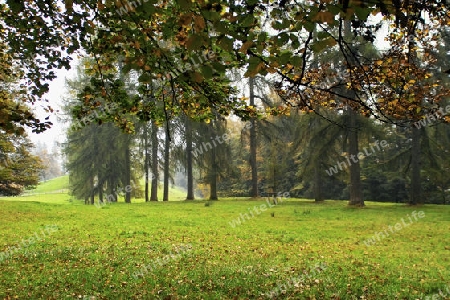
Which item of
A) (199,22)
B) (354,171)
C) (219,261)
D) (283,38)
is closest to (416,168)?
(354,171)

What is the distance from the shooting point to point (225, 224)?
13.1 meters

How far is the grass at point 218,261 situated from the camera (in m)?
5.49

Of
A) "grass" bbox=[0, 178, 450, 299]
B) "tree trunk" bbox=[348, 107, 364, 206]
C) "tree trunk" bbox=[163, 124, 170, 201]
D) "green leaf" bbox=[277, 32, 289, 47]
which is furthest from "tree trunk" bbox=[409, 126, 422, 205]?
"green leaf" bbox=[277, 32, 289, 47]

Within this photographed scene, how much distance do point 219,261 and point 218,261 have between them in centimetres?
2

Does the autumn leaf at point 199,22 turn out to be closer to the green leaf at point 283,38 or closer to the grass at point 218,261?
the green leaf at point 283,38

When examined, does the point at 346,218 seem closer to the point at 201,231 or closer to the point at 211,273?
the point at 201,231

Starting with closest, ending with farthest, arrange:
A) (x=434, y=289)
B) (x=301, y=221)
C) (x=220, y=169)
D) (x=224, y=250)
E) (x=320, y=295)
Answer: (x=320, y=295) → (x=434, y=289) → (x=224, y=250) → (x=301, y=221) → (x=220, y=169)

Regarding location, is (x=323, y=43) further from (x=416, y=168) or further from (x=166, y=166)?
(x=166, y=166)

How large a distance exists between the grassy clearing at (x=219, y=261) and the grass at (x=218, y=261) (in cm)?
2

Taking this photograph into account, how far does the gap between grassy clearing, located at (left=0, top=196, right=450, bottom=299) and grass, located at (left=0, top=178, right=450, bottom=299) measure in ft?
0.07

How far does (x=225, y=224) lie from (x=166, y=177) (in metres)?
18.0

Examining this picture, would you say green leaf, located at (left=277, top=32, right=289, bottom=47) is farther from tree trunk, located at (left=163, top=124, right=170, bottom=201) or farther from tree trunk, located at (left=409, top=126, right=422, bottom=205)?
tree trunk, located at (left=163, top=124, right=170, bottom=201)

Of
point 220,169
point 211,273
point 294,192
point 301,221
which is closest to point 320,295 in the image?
point 211,273

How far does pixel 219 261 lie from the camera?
7309 mm
